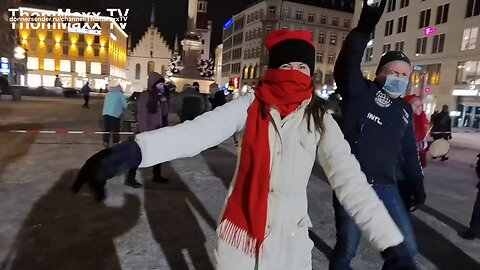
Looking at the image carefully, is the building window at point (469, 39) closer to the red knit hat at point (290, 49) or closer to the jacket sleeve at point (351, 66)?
the jacket sleeve at point (351, 66)

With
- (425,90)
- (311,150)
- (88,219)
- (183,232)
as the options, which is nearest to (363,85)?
(311,150)

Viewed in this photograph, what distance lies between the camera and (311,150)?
191 cm

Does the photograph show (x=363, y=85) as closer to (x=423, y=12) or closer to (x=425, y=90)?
(x=425, y=90)

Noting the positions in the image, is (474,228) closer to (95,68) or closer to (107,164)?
(107,164)

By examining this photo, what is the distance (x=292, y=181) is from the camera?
6.17 feet

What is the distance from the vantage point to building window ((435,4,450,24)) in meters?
35.9

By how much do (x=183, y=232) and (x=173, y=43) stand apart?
360 feet

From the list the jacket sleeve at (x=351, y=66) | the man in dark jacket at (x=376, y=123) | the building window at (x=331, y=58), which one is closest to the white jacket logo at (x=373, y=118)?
the man in dark jacket at (x=376, y=123)

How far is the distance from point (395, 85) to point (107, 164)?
241cm

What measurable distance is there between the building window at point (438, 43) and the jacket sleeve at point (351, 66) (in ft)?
125

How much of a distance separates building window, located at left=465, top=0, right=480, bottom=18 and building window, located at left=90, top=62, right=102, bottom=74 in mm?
65340

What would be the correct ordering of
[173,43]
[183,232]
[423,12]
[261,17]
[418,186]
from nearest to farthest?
[418,186], [183,232], [423,12], [261,17], [173,43]

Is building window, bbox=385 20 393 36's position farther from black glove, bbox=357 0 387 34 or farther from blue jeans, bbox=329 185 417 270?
black glove, bbox=357 0 387 34

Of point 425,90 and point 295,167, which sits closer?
point 295,167
